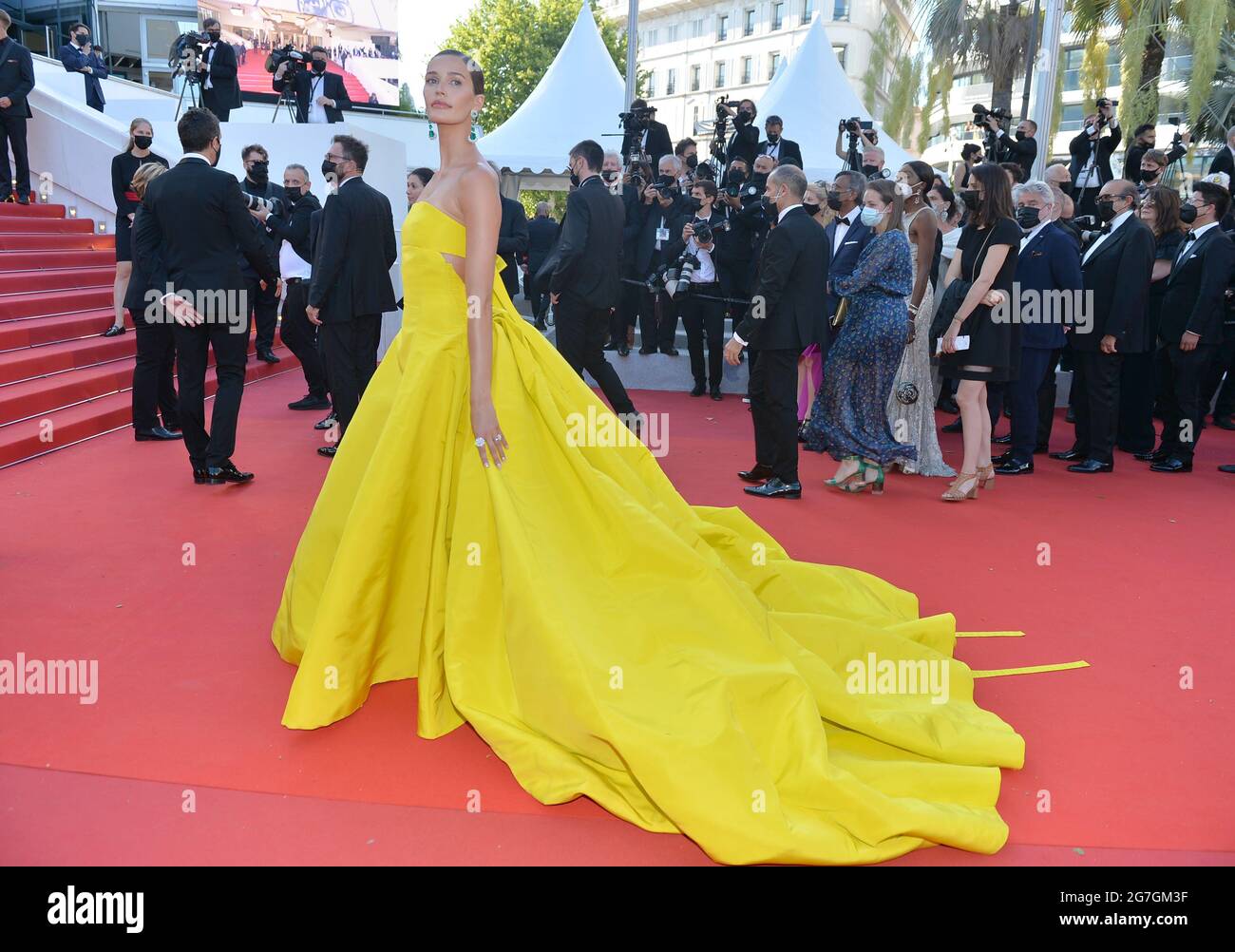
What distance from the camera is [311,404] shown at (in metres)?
8.16

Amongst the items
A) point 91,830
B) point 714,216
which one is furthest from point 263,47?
point 91,830

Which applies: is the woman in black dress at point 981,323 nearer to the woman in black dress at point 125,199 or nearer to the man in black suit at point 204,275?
the man in black suit at point 204,275

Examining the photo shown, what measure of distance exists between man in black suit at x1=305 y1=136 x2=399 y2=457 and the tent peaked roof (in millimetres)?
7963

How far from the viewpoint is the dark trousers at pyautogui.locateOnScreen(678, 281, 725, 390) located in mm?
9102

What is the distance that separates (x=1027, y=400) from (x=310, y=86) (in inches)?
390

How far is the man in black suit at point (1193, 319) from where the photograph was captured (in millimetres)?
6895

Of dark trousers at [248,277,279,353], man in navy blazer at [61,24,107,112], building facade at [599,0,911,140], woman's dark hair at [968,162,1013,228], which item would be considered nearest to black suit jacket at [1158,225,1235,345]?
woman's dark hair at [968,162,1013,228]

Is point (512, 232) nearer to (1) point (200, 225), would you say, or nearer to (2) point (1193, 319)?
(1) point (200, 225)

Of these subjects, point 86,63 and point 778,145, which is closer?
point 778,145

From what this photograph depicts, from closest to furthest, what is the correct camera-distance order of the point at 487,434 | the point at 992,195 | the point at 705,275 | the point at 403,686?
the point at 487,434
the point at 403,686
the point at 992,195
the point at 705,275

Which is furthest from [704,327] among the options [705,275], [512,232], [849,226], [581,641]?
[581,641]

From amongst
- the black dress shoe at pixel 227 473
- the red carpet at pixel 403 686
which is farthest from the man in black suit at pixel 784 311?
the black dress shoe at pixel 227 473

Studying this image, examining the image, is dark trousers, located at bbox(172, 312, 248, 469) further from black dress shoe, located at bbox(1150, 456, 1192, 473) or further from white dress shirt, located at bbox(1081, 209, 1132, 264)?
black dress shoe, located at bbox(1150, 456, 1192, 473)

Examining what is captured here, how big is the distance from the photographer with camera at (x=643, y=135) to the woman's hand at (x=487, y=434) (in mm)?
7995
